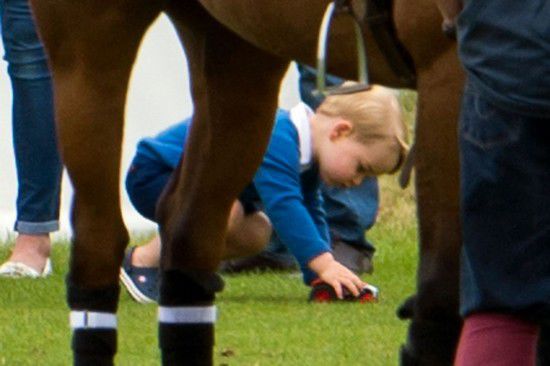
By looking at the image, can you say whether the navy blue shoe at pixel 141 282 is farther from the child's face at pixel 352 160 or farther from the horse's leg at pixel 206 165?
the horse's leg at pixel 206 165

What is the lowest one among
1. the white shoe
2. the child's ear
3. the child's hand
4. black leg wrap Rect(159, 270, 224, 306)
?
the white shoe

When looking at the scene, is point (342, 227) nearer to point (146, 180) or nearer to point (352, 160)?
point (146, 180)

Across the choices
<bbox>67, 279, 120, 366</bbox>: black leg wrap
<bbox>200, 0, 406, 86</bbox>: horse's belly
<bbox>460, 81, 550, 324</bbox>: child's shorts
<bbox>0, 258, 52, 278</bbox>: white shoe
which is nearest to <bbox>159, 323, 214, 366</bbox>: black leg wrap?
<bbox>67, 279, 120, 366</bbox>: black leg wrap

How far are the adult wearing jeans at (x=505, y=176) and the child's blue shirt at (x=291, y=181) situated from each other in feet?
10.4

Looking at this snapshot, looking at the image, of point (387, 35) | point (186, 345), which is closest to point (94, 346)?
point (186, 345)

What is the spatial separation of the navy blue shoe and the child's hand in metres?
0.60

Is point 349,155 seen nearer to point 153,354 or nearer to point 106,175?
point 153,354

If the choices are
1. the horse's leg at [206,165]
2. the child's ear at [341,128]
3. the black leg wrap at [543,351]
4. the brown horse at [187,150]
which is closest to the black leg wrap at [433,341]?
the black leg wrap at [543,351]

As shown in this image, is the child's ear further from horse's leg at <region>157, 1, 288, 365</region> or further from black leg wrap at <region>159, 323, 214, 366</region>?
black leg wrap at <region>159, 323, 214, 366</region>

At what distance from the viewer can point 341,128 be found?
19.6 feet

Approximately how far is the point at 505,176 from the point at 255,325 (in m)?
3.22

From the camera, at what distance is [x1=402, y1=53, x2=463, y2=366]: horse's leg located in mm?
3105

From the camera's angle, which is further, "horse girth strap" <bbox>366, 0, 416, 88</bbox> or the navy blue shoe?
the navy blue shoe

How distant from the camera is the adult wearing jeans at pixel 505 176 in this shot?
2.49 m
